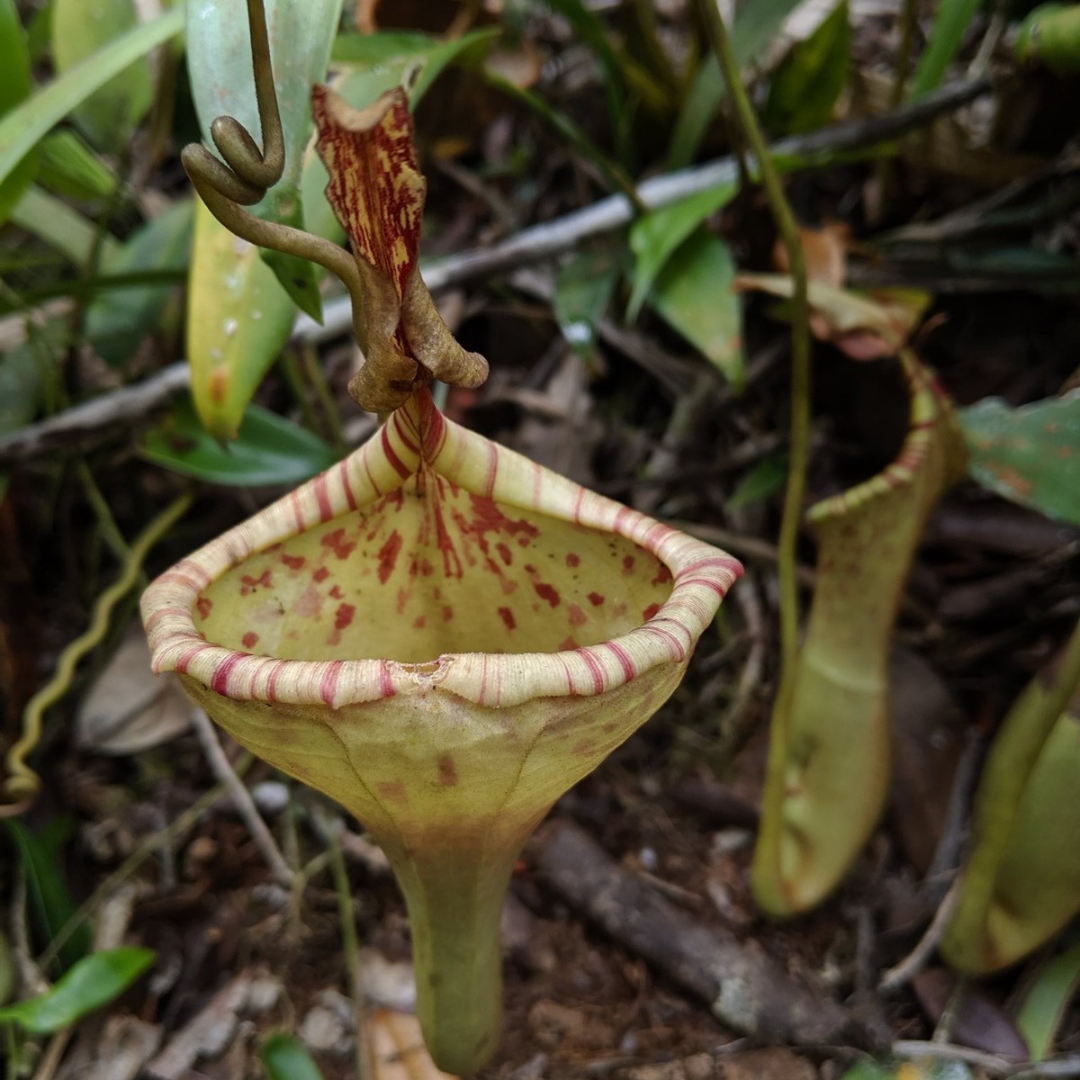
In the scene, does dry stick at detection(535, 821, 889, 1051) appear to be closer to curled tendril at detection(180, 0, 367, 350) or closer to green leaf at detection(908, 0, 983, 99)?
curled tendril at detection(180, 0, 367, 350)

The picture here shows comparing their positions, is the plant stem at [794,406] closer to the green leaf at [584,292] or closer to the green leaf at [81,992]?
the green leaf at [584,292]

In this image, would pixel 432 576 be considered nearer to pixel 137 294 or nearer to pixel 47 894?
pixel 47 894

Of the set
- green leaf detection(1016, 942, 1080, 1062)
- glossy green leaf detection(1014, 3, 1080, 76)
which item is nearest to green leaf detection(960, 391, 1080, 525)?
glossy green leaf detection(1014, 3, 1080, 76)

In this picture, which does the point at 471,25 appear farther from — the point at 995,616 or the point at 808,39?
the point at 995,616

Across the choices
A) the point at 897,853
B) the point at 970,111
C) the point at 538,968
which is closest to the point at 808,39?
the point at 970,111

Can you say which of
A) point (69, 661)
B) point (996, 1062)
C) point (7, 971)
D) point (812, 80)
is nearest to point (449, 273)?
point (812, 80)

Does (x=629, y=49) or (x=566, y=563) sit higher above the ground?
(x=629, y=49)

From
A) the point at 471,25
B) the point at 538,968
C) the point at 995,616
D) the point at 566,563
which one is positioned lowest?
the point at 538,968
